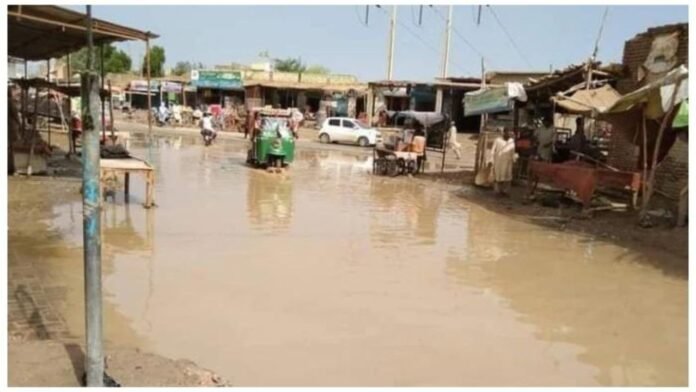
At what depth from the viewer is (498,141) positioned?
14.3 metres

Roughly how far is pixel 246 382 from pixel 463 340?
1.79m

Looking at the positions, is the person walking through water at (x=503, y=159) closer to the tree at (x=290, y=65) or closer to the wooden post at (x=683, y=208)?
the wooden post at (x=683, y=208)

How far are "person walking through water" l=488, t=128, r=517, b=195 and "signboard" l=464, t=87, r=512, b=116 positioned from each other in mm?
875

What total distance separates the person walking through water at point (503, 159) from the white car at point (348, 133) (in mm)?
16393

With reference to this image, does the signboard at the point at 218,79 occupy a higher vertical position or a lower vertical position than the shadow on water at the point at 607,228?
higher

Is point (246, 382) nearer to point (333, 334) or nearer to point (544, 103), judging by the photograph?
point (333, 334)

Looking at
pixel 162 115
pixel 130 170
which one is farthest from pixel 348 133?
pixel 130 170

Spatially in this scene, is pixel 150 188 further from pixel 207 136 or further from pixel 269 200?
pixel 207 136

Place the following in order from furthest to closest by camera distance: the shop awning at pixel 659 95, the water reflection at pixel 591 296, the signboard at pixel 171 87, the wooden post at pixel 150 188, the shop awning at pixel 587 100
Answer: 1. the signboard at pixel 171 87
2. the shop awning at pixel 587 100
3. the wooden post at pixel 150 188
4. the shop awning at pixel 659 95
5. the water reflection at pixel 591 296

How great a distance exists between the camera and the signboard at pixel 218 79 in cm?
4283

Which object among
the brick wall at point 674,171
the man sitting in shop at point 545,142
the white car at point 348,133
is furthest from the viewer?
the white car at point 348,133

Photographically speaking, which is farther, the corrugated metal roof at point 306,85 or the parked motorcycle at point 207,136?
the corrugated metal roof at point 306,85

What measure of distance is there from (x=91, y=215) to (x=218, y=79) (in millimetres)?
41143

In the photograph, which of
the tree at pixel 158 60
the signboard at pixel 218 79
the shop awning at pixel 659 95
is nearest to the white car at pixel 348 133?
the signboard at pixel 218 79
